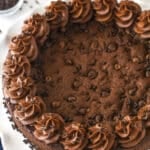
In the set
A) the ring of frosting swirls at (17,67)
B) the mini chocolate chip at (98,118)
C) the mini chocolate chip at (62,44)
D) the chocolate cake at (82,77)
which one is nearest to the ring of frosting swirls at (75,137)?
the chocolate cake at (82,77)

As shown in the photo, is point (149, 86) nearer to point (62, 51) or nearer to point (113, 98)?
point (113, 98)

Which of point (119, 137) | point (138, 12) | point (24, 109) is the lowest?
point (119, 137)

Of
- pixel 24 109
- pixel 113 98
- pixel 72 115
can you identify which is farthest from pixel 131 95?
pixel 24 109

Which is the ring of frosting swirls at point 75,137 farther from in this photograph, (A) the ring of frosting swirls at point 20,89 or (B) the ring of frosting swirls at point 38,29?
(B) the ring of frosting swirls at point 38,29

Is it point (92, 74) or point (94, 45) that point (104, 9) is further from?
point (92, 74)

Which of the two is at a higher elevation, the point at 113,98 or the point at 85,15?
the point at 85,15

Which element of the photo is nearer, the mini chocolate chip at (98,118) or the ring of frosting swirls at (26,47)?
the mini chocolate chip at (98,118)
